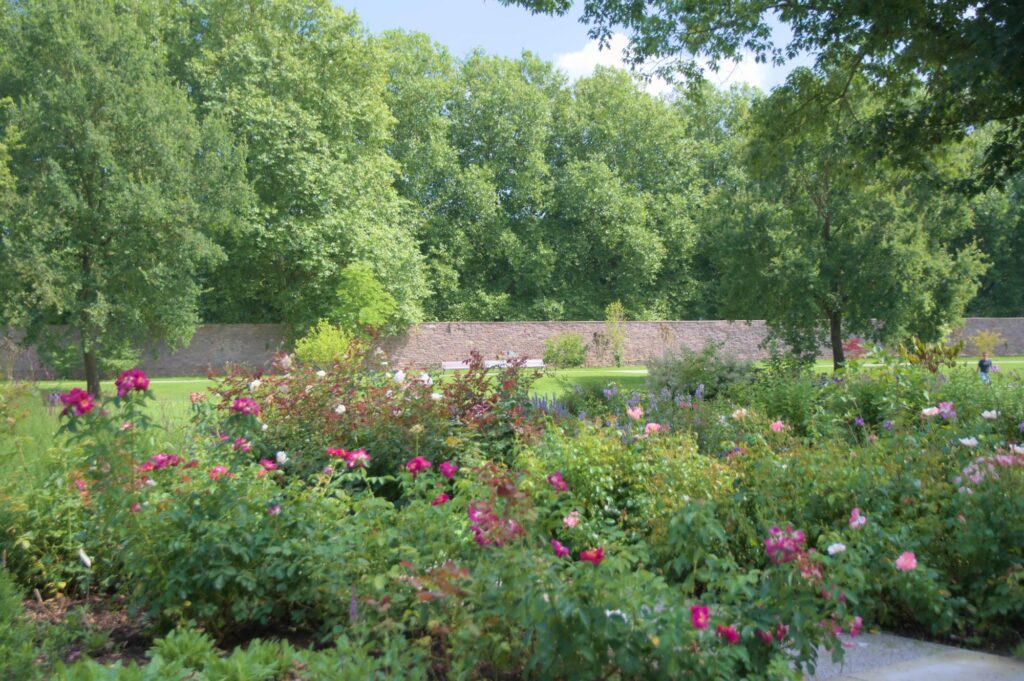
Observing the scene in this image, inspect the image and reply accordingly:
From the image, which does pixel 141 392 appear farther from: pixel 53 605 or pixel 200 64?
pixel 200 64

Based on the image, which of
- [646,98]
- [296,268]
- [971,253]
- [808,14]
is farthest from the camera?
[646,98]

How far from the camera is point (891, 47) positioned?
9281 mm

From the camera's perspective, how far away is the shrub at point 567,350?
2880 centimetres

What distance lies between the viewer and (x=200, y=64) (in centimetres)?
2595

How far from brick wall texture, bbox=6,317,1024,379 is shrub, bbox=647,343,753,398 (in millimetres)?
14276

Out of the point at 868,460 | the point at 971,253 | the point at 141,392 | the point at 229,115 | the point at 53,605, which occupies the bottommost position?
the point at 53,605

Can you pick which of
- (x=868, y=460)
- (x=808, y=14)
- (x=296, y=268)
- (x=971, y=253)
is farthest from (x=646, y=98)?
(x=868, y=460)

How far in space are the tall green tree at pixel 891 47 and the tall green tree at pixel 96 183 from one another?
13.5 meters

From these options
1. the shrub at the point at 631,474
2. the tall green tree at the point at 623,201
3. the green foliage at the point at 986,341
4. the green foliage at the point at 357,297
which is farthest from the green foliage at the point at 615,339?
the shrub at the point at 631,474

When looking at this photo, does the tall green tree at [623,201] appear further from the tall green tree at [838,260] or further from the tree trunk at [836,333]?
the tree trunk at [836,333]

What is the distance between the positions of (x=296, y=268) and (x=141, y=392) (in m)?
24.8

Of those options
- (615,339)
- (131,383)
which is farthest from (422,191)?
(131,383)

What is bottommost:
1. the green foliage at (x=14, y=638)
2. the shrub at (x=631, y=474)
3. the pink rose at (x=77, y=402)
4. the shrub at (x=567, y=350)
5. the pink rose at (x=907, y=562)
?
the shrub at (x=567, y=350)

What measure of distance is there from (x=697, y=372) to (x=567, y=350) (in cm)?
1834
